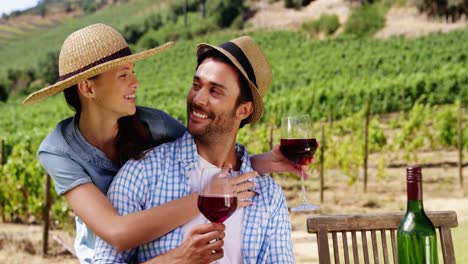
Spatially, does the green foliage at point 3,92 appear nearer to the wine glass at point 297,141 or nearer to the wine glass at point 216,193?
the wine glass at point 297,141

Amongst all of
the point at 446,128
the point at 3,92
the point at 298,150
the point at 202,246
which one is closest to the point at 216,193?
the point at 202,246

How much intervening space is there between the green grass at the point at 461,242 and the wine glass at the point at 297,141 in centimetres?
423

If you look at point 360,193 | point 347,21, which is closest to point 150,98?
point 347,21

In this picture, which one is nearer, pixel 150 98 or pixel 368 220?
pixel 368 220

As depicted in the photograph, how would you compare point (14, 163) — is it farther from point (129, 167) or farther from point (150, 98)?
point (150, 98)

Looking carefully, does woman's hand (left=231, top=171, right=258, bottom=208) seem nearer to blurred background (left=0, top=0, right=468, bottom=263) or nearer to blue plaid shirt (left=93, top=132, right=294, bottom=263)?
blue plaid shirt (left=93, top=132, right=294, bottom=263)

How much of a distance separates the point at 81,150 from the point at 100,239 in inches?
11.3

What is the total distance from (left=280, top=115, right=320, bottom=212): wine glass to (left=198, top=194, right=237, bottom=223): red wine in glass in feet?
2.77

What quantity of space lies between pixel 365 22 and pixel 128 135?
4716 cm

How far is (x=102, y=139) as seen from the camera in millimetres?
2463

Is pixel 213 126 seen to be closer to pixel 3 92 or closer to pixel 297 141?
pixel 297 141

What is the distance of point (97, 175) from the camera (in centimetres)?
234

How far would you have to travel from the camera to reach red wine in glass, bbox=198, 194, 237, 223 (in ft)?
6.18

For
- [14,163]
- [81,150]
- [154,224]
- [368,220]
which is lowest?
[14,163]
